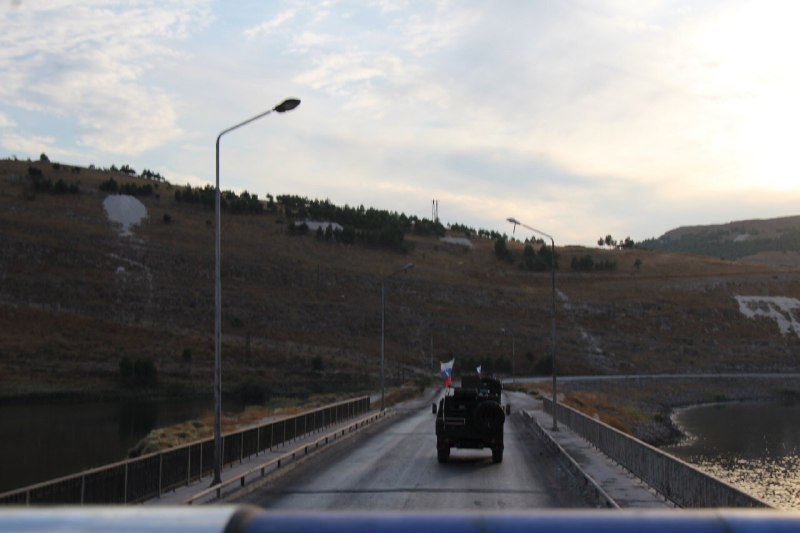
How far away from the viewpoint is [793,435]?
186ft

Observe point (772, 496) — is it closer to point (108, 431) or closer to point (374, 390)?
point (108, 431)

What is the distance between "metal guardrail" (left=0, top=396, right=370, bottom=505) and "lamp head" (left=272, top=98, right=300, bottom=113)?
26.8 feet

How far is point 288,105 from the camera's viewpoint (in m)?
20.7

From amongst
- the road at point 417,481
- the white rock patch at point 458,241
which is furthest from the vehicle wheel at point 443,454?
the white rock patch at point 458,241

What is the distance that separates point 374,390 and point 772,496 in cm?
5579

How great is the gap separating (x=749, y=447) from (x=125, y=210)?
345ft

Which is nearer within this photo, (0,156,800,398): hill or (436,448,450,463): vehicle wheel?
(436,448,450,463): vehicle wheel

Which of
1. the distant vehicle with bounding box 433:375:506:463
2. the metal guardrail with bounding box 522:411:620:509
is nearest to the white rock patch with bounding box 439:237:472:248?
the metal guardrail with bounding box 522:411:620:509

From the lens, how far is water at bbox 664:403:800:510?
35.4 metres

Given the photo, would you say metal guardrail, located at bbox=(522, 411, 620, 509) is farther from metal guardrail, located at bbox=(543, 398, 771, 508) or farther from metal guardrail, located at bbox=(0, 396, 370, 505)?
metal guardrail, located at bbox=(0, 396, 370, 505)

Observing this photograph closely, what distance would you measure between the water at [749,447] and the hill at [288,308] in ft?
104

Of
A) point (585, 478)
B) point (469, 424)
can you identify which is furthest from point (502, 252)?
point (585, 478)

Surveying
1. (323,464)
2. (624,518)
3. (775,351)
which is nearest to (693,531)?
(624,518)

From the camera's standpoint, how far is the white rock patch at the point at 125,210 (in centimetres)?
13000
